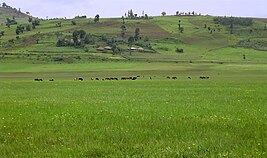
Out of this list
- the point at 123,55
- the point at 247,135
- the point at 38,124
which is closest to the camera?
the point at 247,135

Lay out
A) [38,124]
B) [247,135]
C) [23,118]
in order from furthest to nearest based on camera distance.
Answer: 1. [23,118]
2. [38,124]
3. [247,135]

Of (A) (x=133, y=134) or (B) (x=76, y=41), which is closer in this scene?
(A) (x=133, y=134)

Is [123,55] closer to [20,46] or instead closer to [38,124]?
[20,46]

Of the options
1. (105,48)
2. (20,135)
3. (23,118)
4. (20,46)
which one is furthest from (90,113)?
(20,46)

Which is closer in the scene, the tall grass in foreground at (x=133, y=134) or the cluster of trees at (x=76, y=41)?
the tall grass in foreground at (x=133, y=134)

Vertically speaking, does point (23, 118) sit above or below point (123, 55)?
above

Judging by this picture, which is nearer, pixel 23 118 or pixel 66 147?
pixel 66 147

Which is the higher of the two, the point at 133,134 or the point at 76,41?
the point at 133,134

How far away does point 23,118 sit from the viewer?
18.3m

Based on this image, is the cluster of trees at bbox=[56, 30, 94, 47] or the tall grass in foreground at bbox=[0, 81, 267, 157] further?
the cluster of trees at bbox=[56, 30, 94, 47]

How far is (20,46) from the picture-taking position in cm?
19038

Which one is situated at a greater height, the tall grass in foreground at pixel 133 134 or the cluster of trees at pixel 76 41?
the tall grass in foreground at pixel 133 134

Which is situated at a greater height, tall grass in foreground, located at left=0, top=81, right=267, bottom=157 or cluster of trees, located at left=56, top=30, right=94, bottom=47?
tall grass in foreground, located at left=0, top=81, right=267, bottom=157

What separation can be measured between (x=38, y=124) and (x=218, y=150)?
771 cm
